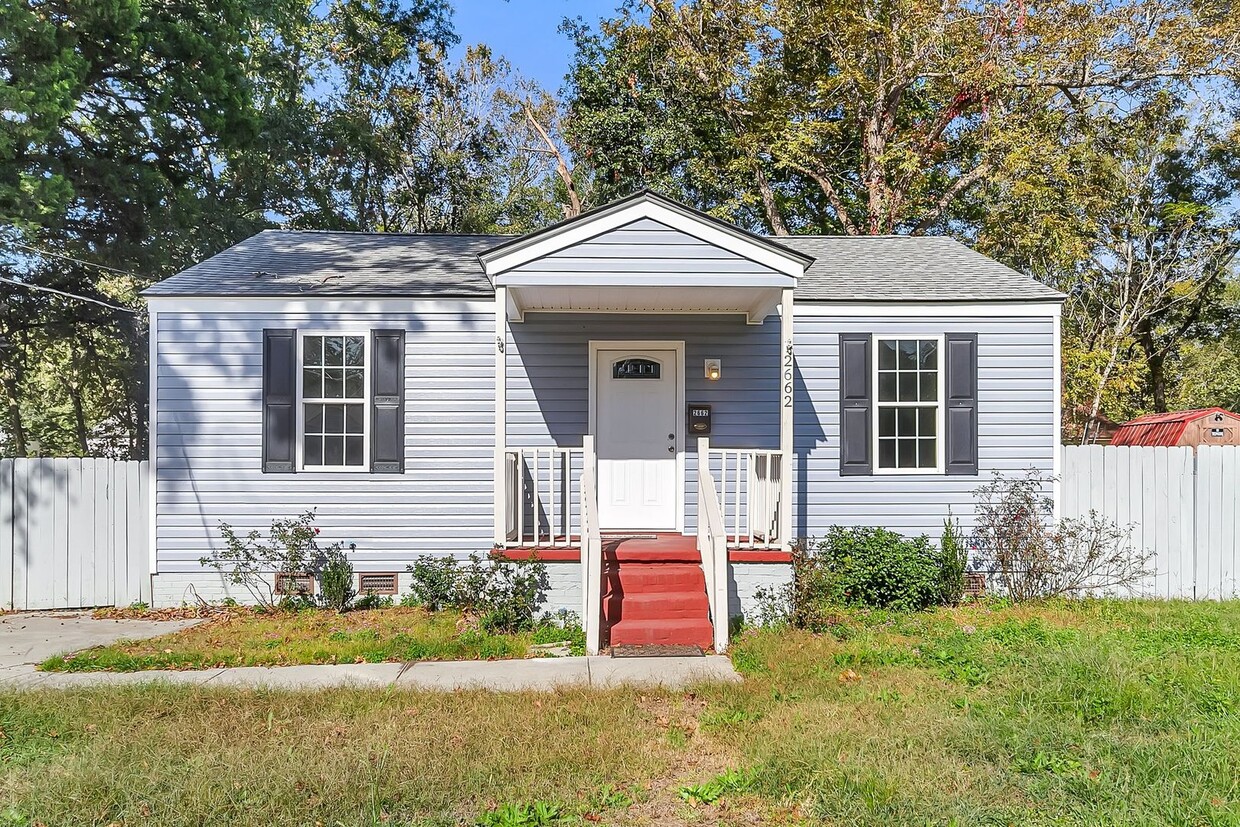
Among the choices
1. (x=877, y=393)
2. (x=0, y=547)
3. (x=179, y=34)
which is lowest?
(x=0, y=547)

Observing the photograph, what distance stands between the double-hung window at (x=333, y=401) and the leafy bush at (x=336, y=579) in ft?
3.11

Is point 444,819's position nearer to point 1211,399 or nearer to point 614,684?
point 614,684

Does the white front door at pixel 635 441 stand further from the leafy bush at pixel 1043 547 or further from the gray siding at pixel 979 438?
the leafy bush at pixel 1043 547

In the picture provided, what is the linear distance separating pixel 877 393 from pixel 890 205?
922cm

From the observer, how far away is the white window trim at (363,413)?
7.90 meters

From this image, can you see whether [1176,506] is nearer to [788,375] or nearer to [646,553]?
[788,375]

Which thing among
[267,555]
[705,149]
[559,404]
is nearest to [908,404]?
[559,404]

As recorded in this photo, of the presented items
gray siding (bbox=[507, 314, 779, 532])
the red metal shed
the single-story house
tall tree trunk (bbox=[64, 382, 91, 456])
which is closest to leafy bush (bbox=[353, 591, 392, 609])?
the single-story house

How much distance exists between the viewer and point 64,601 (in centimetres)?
780

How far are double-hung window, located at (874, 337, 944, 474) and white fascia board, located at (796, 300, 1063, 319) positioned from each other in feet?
1.01

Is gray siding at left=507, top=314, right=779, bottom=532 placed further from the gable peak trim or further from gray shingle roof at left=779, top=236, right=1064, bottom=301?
the gable peak trim

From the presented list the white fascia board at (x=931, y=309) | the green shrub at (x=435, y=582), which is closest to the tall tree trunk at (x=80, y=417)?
the green shrub at (x=435, y=582)

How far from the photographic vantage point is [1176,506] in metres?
7.93

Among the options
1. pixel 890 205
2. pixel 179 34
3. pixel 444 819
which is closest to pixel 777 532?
pixel 444 819
